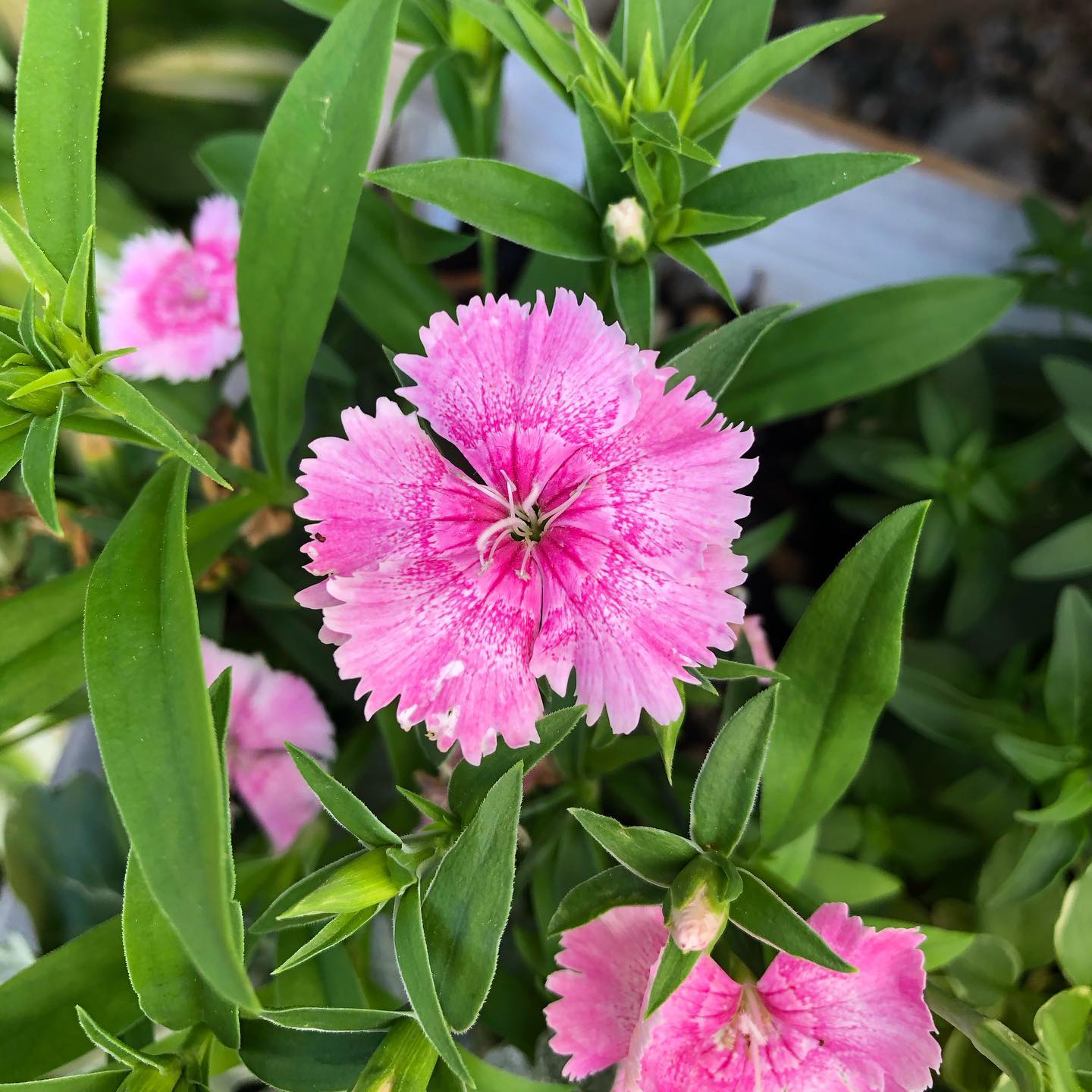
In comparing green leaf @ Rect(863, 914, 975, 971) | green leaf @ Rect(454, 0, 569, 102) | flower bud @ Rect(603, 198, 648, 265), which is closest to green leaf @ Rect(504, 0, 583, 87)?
green leaf @ Rect(454, 0, 569, 102)

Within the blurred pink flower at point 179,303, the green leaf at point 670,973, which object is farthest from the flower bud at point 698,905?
the blurred pink flower at point 179,303

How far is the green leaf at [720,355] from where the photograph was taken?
2.47 feet

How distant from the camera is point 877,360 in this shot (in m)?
1.05

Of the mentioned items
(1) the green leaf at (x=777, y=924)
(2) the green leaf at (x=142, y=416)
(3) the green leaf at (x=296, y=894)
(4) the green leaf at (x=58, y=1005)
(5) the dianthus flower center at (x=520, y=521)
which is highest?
(2) the green leaf at (x=142, y=416)

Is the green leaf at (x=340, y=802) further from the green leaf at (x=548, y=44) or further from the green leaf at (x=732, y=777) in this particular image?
the green leaf at (x=548, y=44)

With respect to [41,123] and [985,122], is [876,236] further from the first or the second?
[41,123]

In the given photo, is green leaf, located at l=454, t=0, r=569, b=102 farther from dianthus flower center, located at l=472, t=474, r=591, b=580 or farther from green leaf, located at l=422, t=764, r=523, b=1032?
Result: green leaf, located at l=422, t=764, r=523, b=1032

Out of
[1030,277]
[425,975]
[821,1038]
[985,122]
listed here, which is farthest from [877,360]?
[985,122]

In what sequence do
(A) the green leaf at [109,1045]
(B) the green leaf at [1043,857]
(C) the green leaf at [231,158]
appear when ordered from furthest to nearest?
(C) the green leaf at [231,158] < (B) the green leaf at [1043,857] < (A) the green leaf at [109,1045]

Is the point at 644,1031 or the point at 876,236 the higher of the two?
the point at 876,236

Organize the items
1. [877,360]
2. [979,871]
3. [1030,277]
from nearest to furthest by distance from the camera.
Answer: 1. [877,360]
2. [979,871]
3. [1030,277]

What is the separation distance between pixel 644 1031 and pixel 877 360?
2.44 ft

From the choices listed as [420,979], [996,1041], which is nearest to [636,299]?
[420,979]

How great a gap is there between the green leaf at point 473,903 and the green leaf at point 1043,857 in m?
0.57
